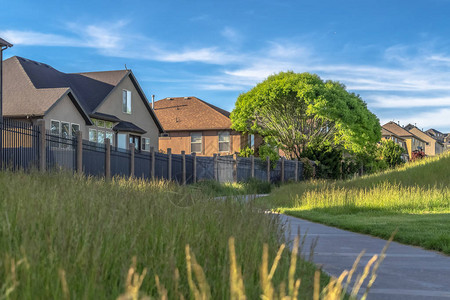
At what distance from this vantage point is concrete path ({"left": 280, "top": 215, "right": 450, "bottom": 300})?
17.4 ft

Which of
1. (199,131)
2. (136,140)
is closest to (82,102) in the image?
(136,140)

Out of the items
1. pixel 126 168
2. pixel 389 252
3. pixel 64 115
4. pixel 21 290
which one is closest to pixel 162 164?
pixel 126 168

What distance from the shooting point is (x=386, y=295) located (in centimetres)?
516

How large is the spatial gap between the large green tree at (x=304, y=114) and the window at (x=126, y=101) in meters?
8.87

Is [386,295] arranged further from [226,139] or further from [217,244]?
[226,139]

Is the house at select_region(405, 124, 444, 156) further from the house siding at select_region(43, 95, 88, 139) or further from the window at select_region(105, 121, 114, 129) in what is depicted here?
the house siding at select_region(43, 95, 88, 139)

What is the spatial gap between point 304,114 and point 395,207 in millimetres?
24022

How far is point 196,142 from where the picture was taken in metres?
45.3

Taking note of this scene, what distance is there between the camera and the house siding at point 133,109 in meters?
32.7

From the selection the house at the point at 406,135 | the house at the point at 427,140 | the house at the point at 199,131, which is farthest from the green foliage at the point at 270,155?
the house at the point at 427,140

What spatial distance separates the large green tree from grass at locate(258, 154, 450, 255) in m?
12.9

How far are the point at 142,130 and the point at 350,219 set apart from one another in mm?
24073

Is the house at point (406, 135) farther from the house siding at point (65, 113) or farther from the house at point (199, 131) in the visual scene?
the house siding at point (65, 113)

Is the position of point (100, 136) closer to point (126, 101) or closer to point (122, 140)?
point (122, 140)
